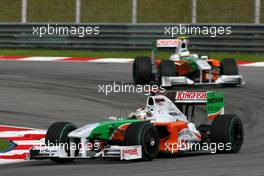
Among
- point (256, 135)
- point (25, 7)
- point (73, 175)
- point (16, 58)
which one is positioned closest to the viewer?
point (73, 175)

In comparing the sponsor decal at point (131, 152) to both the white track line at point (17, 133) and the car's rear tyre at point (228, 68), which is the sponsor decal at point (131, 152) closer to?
the white track line at point (17, 133)

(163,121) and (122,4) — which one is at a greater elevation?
(122,4)

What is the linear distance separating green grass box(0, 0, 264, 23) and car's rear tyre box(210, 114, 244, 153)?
16225 millimetres

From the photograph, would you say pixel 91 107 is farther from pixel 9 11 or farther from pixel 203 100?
pixel 9 11

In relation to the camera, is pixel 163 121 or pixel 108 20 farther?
pixel 108 20

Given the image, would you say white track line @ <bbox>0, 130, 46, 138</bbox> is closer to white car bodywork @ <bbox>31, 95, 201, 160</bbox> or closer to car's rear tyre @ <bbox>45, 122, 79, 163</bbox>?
white car bodywork @ <bbox>31, 95, 201, 160</bbox>

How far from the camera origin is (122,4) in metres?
31.7

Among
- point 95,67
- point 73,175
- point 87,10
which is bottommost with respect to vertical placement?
point 73,175

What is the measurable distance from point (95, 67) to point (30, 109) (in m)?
7.25

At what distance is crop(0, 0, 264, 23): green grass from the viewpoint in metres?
30.3

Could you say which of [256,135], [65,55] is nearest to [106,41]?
[65,55]

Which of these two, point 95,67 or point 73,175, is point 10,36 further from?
point 73,175

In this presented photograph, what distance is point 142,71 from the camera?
2264 centimetres

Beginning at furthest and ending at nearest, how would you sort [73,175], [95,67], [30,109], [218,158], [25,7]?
[25,7] < [95,67] < [30,109] < [218,158] < [73,175]
